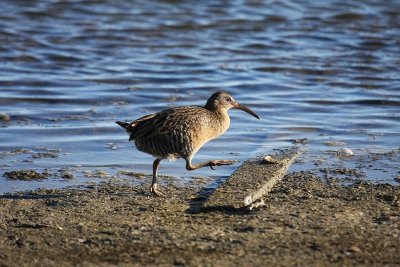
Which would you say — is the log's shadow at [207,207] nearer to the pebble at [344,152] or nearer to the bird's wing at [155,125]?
the bird's wing at [155,125]

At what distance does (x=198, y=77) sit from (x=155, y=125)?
23.0 feet

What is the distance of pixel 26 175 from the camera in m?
8.50

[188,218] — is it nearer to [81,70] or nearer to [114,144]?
[114,144]

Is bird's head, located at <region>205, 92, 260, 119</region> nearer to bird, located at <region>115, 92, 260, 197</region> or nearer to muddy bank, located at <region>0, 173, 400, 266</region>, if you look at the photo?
bird, located at <region>115, 92, 260, 197</region>

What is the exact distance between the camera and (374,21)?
21375 mm

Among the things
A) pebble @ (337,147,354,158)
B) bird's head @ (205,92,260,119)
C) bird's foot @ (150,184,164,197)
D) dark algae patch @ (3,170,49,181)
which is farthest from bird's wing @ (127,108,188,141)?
pebble @ (337,147,354,158)

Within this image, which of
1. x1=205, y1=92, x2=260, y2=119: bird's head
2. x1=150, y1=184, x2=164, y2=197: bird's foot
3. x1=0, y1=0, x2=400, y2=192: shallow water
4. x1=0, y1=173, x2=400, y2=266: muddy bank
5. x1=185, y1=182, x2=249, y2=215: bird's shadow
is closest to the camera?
x1=0, y1=173, x2=400, y2=266: muddy bank

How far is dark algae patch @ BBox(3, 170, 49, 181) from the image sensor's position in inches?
332

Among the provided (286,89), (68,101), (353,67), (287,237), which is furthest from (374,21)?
(287,237)

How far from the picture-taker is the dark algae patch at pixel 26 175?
27.7 feet

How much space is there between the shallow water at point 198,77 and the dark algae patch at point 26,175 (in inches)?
6.1

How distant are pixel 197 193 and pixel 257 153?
1.64 m

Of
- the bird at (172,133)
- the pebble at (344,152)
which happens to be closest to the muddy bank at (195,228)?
the bird at (172,133)

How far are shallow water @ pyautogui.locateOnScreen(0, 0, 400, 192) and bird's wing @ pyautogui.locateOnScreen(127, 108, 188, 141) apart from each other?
2.59 ft
